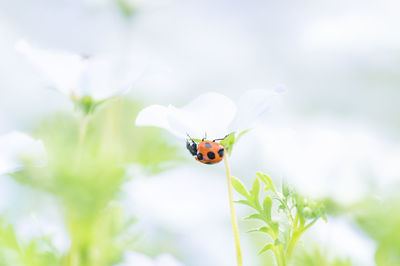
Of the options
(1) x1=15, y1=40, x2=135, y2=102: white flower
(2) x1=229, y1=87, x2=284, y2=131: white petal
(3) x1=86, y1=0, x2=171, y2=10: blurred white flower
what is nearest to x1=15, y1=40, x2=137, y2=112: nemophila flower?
(1) x1=15, y1=40, x2=135, y2=102: white flower

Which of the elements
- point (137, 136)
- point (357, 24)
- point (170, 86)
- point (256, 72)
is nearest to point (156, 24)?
point (256, 72)

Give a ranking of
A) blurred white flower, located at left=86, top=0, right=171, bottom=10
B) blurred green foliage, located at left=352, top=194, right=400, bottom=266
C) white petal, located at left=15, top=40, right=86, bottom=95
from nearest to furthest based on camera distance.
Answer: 1. blurred green foliage, located at left=352, top=194, right=400, bottom=266
2. white petal, located at left=15, top=40, right=86, bottom=95
3. blurred white flower, located at left=86, top=0, right=171, bottom=10

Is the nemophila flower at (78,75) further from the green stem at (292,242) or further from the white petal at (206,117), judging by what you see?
the green stem at (292,242)

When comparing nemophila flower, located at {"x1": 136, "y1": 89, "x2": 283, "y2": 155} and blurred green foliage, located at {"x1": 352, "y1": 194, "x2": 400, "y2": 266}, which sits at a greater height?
nemophila flower, located at {"x1": 136, "y1": 89, "x2": 283, "y2": 155}

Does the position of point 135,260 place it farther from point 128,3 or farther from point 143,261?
point 128,3

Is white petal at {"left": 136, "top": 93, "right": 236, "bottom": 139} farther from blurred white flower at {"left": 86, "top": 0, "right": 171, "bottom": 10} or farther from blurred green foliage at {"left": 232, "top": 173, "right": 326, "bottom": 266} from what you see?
blurred white flower at {"left": 86, "top": 0, "right": 171, "bottom": 10}

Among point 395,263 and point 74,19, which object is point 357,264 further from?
point 74,19
